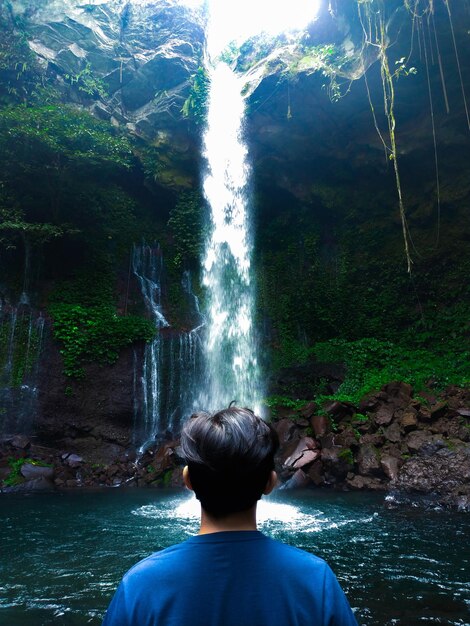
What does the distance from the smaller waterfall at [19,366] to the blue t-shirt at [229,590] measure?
14.5m

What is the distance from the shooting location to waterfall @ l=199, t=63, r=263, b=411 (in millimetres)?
15711

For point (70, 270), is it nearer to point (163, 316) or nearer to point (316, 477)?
point (163, 316)

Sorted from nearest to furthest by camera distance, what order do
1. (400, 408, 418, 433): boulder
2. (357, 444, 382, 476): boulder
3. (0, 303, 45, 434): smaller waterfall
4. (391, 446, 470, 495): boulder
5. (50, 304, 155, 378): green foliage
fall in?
(391, 446, 470, 495): boulder
(357, 444, 382, 476): boulder
(400, 408, 418, 433): boulder
(0, 303, 45, 434): smaller waterfall
(50, 304, 155, 378): green foliage

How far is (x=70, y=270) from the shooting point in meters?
16.8

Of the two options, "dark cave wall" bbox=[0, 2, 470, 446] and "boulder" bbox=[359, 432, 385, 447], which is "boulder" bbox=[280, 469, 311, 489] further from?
"dark cave wall" bbox=[0, 2, 470, 446]

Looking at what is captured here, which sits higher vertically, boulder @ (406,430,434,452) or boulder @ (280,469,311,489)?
boulder @ (406,430,434,452)

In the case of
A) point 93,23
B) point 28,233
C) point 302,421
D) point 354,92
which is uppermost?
point 93,23

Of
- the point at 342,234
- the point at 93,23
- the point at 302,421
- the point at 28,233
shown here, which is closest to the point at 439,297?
the point at 342,234

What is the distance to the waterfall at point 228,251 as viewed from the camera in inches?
619

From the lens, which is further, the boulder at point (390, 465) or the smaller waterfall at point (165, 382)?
the smaller waterfall at point (165, 382)

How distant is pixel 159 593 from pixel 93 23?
21.7 metres

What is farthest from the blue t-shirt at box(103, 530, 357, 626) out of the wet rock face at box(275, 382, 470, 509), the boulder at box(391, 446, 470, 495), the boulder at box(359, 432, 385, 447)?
the boulder at box(359, 432, 385, 447)

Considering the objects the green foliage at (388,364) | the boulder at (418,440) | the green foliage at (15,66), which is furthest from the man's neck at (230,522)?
the green foliage at (15,66)

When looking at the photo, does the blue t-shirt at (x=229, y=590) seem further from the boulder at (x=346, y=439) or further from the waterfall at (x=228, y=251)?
the waterfall at (x=228, y=251)
